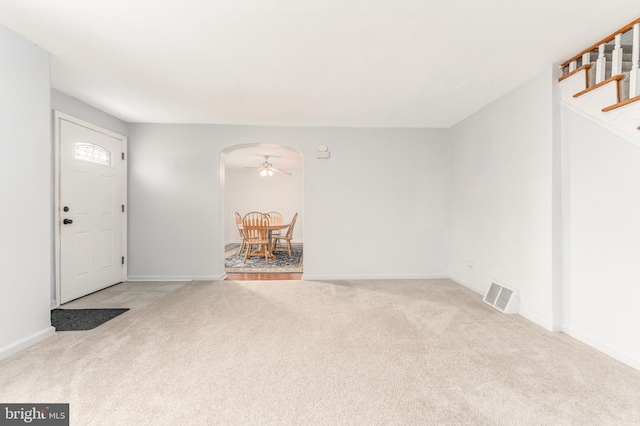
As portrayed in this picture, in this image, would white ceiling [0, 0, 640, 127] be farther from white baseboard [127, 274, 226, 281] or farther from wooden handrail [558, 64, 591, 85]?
white baseboard [127, 274, 226, 281]

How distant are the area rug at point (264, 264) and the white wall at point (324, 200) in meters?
0.70

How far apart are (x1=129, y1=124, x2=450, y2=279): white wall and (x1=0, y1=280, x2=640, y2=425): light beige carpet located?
144cm

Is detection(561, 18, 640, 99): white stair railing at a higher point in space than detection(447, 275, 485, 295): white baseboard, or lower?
higher

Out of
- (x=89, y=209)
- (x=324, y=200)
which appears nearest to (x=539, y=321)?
(x=324, y=200)

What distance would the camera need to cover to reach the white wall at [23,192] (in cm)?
199

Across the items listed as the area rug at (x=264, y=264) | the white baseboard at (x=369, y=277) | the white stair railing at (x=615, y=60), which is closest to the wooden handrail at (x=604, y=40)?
the white stair railing at (x=615, y=60)

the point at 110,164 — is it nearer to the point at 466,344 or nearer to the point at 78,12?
the point at 78,12

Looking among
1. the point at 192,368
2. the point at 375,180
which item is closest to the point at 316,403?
the point at 192,368

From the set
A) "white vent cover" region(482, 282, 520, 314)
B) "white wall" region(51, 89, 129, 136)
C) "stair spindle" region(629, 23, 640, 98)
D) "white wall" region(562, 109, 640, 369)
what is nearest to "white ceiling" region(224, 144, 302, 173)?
"white wall" region(51, 89, 129, 136)

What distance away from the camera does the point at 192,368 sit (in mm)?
1860

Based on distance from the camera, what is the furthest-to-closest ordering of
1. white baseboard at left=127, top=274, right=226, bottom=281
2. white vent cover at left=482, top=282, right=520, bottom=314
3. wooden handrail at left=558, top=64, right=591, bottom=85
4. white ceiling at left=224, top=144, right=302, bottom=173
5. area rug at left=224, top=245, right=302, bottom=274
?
1. white ceiling at left=224, top=144, right=302, bottom=173
2. area rug at left=224, top=245, right=302, bottom=274
3. white baseboard at left=127, top=274, right=226, bottom=281
4. white vent cover at left=482, top=282, right=520, bottom=314
5. wooden handrail at left=558, top=64, right=591, bottom=85

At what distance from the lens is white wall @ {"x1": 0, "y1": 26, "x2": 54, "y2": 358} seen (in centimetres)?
199

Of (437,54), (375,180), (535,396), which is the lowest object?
(535,396)

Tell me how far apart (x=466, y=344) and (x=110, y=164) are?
459cm
